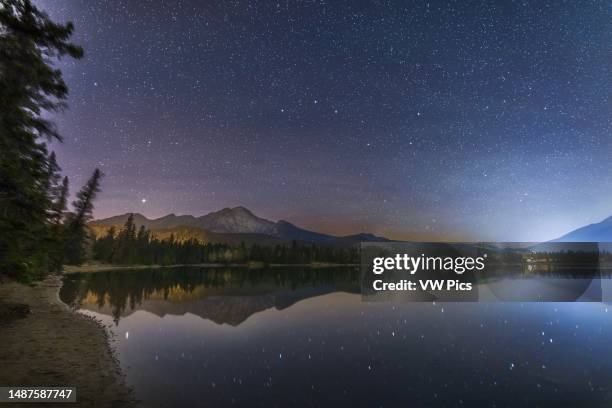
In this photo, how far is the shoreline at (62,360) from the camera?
40.1 feet

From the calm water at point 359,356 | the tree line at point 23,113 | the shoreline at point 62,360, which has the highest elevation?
the tree line at point 23,113

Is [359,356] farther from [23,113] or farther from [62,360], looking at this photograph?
[23,113]

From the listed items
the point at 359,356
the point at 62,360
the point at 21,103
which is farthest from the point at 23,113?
the point at 359,356

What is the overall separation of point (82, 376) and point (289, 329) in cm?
1857

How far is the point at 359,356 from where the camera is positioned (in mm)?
21359

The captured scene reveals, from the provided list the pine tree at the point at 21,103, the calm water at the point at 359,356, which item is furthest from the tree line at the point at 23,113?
the calm water at the point at 359,356

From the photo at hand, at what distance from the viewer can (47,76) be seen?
1216 cm

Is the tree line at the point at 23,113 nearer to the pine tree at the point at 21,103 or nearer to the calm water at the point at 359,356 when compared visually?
the pine tree at the point at 21,103

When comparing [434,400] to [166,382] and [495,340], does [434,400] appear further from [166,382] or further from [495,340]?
[495,340]

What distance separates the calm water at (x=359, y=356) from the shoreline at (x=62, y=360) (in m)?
1.10

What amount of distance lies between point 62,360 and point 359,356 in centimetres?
1455

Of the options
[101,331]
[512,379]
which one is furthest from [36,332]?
[512,379]

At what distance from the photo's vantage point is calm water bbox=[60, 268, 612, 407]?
14.8 metres

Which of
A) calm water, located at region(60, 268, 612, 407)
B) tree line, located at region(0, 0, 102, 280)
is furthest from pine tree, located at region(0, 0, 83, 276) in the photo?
calm water, located at region(60, 268, 612, 407)
